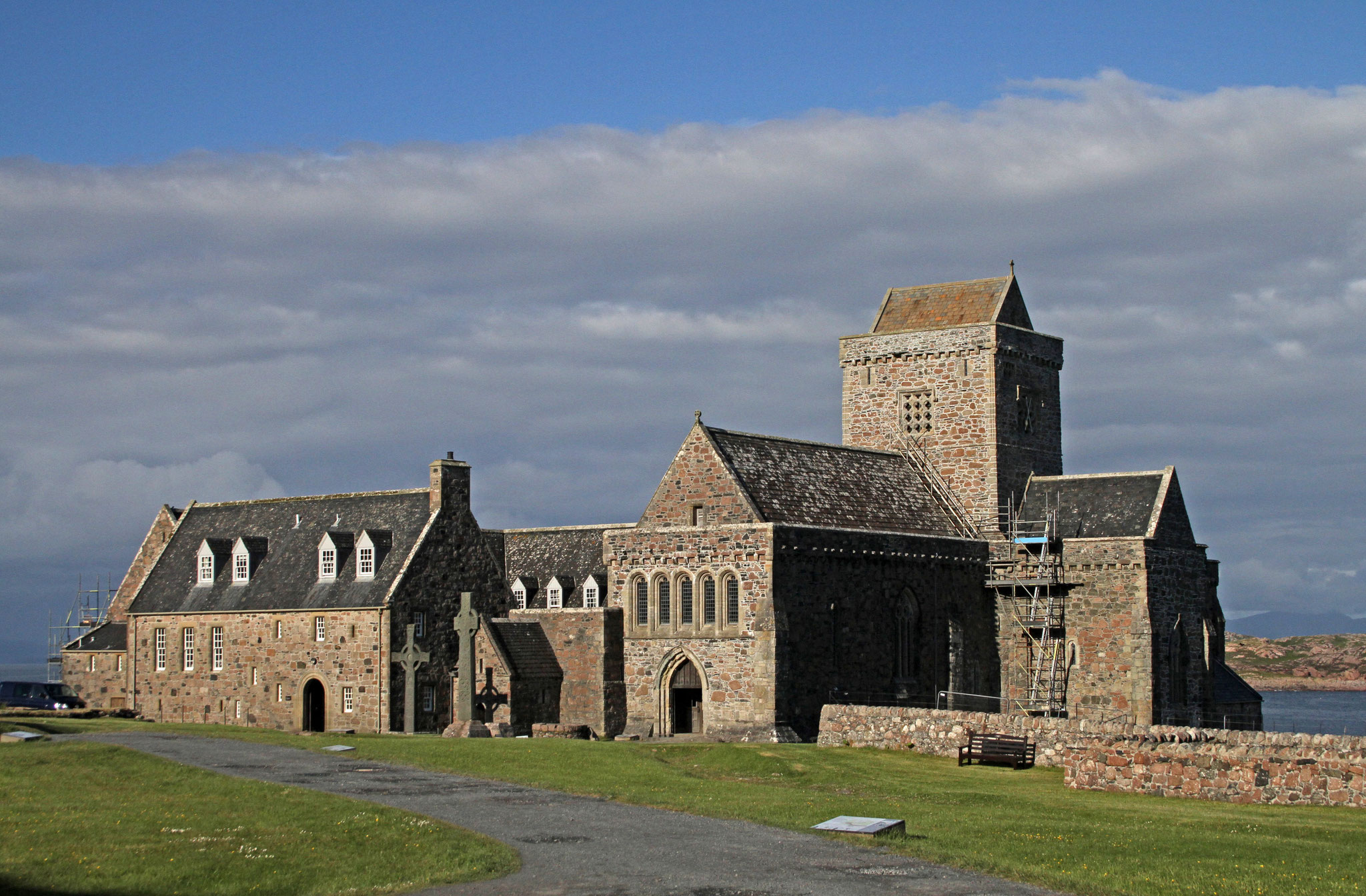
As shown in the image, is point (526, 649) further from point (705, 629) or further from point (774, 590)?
point (774, 590)

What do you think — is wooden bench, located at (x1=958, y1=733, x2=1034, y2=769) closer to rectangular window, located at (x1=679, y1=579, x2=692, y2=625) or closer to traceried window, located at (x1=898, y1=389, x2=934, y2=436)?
rectangular window, located at (x1=679, y1=579, x2=692, y2=625)

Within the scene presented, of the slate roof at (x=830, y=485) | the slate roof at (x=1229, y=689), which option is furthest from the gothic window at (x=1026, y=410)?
the slate roof at (x=1229, y=689)

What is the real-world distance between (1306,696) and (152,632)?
162 m

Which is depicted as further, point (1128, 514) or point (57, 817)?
point (1128, 514)

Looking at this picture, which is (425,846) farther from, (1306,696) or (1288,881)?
(1306,696)

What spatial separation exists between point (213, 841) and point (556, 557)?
138 feet

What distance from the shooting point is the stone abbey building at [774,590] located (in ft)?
163

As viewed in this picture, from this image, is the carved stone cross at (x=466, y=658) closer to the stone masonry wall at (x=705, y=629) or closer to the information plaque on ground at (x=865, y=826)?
the stone masonry wall at (x=705, y=629)

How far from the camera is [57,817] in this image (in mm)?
25438

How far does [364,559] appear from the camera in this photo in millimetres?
57469

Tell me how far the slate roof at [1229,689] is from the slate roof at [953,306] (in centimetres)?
1532

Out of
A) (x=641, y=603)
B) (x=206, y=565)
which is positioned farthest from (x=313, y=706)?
(x=641, y=603)

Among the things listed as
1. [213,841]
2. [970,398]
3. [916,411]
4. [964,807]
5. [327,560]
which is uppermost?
[970,398]

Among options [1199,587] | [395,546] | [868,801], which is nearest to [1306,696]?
[1199,587]
